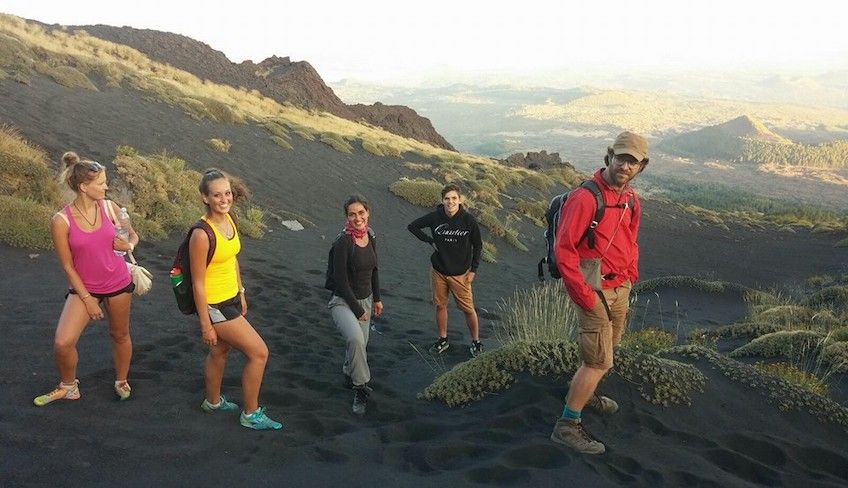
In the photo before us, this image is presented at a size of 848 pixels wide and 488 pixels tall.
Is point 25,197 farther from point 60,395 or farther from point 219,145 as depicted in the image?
point 219,145

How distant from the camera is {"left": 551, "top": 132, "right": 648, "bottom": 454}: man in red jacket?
3.35 m

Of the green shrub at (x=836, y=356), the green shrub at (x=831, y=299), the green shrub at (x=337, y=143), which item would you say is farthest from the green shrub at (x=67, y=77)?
the green shrub at (x=831, y=299)

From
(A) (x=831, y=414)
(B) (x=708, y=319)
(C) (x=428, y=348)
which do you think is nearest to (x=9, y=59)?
(C) (x=428, y=348)

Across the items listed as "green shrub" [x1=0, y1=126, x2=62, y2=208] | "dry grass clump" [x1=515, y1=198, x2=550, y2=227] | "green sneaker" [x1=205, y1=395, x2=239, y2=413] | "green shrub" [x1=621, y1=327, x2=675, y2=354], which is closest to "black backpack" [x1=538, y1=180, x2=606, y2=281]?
"green shrub" [x1=621, y1=327, x2=675, y2=354]

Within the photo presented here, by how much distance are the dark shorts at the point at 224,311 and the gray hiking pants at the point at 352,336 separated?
0.92 metres

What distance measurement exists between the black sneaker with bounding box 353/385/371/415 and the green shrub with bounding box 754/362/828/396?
3580 mm

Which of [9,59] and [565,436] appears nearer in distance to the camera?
[565,436]

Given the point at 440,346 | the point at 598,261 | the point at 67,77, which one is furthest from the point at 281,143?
the point at 598,261

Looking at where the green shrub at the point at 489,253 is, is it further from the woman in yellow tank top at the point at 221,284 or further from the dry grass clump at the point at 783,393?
the woman in yellow tank top at the point at 221,284

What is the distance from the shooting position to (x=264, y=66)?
48875 millimetres

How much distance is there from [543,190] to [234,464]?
2889 cm

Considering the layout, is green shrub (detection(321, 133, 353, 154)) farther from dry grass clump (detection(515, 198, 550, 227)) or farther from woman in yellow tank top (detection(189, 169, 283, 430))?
woman in yellow tank top (detection(189, 169, 283, 430))

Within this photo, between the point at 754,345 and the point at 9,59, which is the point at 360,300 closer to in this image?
the point at 754,345

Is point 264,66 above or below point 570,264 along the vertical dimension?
above
